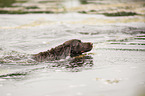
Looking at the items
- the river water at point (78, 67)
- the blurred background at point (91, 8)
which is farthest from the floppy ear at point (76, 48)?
the blurred background at point (91, 8)

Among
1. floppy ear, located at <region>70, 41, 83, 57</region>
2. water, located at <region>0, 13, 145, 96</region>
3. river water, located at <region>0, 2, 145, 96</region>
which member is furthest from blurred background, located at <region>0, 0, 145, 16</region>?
floppy ear, located at <region>70, 41, 83, 57</region>

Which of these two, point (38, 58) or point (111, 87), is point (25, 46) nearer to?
point (38, 58)

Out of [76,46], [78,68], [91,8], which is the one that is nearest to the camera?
[78,68]

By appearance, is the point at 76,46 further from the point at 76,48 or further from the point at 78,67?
the point at 78,67

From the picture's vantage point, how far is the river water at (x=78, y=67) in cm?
793

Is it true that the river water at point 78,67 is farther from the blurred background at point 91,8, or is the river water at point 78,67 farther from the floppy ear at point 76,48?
the blurred background at point 91,8

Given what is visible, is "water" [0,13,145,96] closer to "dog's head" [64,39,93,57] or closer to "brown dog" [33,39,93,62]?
"brown dog" [33,39,93,62]

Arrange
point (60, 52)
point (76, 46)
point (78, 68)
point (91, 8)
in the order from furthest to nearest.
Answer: point (91, 8)
point (76, 46)
point (60, 52)
point (78, 68)

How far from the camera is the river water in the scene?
793 cm

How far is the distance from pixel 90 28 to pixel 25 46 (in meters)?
7.27

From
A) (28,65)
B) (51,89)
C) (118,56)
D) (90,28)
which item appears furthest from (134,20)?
(51,89)

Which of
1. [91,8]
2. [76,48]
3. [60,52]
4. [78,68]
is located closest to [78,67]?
[78,68]

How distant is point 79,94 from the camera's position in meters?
7.56

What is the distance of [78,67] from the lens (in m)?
9.96
